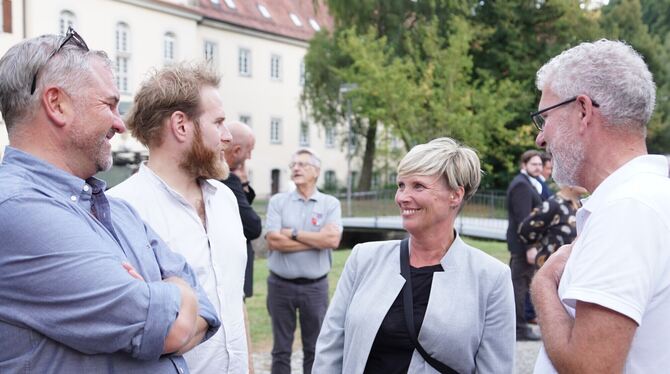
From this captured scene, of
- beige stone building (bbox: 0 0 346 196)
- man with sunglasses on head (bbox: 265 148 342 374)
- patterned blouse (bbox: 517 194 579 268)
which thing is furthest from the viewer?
beige stone building (bbox: 0 0 346 196)

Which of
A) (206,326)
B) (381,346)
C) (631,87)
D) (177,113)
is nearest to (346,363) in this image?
(381,346)

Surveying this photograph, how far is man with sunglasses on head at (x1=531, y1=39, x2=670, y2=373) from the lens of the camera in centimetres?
185

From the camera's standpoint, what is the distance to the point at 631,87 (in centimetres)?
209

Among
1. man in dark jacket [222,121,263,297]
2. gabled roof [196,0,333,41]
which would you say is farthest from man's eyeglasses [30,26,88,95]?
gabled roof [196,0,333,41]

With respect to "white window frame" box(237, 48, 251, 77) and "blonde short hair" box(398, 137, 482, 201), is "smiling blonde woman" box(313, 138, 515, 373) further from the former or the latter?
"white window frame" box(237, 48, 251, 77)

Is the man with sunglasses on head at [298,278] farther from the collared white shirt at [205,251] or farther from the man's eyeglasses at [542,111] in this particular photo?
the man's eyeglasses at [542,111]

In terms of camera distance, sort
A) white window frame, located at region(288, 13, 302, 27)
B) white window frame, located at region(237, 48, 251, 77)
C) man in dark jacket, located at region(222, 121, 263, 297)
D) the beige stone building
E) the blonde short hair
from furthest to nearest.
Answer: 1. white window frame, located at region(288, 13, 302, 27)
2. white window frame, located at region(237, 48, 251, 77)
3. the beige stone building
4. man in dark jacket, located at region(222, 121, 263, 297)
5. the blonde short hair

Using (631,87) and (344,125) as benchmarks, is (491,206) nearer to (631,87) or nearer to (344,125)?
(344,125)

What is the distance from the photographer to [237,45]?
43156 mm

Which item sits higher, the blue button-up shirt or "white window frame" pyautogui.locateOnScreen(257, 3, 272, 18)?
"white window frame" pyautogui.locateOnScreen(257, 3, 272, 18)

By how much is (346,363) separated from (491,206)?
20926 millimetres

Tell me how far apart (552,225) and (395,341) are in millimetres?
4285

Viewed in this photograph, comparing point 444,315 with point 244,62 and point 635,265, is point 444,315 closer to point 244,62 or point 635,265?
point 635,265

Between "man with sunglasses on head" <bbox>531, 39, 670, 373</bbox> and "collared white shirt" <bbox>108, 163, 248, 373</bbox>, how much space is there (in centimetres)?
142
